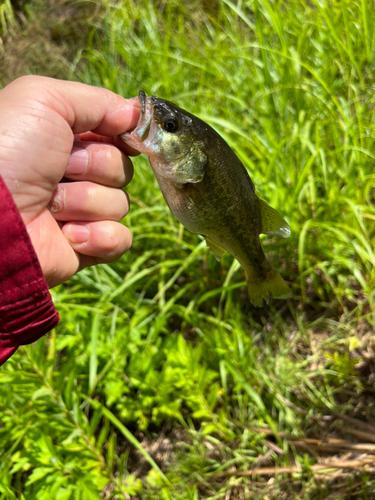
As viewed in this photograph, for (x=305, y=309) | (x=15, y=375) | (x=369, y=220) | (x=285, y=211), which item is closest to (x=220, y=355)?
(x=305, y=309)

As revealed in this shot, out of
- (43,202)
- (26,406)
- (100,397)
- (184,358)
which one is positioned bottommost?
(100,397)

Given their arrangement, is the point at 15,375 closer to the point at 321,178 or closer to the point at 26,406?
the point at 26,406

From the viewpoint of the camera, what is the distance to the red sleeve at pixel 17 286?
3.82 feet

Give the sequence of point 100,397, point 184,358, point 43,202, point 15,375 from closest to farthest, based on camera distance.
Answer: point 43,202, point 15,375, point 184,358, point 100,397

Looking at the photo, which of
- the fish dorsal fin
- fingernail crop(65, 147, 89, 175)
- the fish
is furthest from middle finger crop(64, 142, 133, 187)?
the fish dorsal fin

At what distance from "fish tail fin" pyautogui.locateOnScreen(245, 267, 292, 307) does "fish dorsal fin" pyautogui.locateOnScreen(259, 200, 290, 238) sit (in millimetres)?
208

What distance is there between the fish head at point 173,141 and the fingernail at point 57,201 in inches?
17.0

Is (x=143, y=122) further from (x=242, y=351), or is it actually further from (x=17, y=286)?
(x=242, y=351)

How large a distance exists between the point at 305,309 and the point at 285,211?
28.2 inches

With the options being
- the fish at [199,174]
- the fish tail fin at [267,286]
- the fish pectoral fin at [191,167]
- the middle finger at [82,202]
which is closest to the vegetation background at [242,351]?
the fish tail fin at [267,286]

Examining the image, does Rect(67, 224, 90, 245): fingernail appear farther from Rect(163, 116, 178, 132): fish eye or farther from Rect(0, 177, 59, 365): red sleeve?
Rect(163, 116, 178, 132): fish eye

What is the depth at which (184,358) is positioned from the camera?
1.96 m

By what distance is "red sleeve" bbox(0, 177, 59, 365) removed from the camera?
1.16m

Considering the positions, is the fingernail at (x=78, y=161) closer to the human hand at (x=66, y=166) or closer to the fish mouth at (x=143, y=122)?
the human hand at (x=66, y=166)
